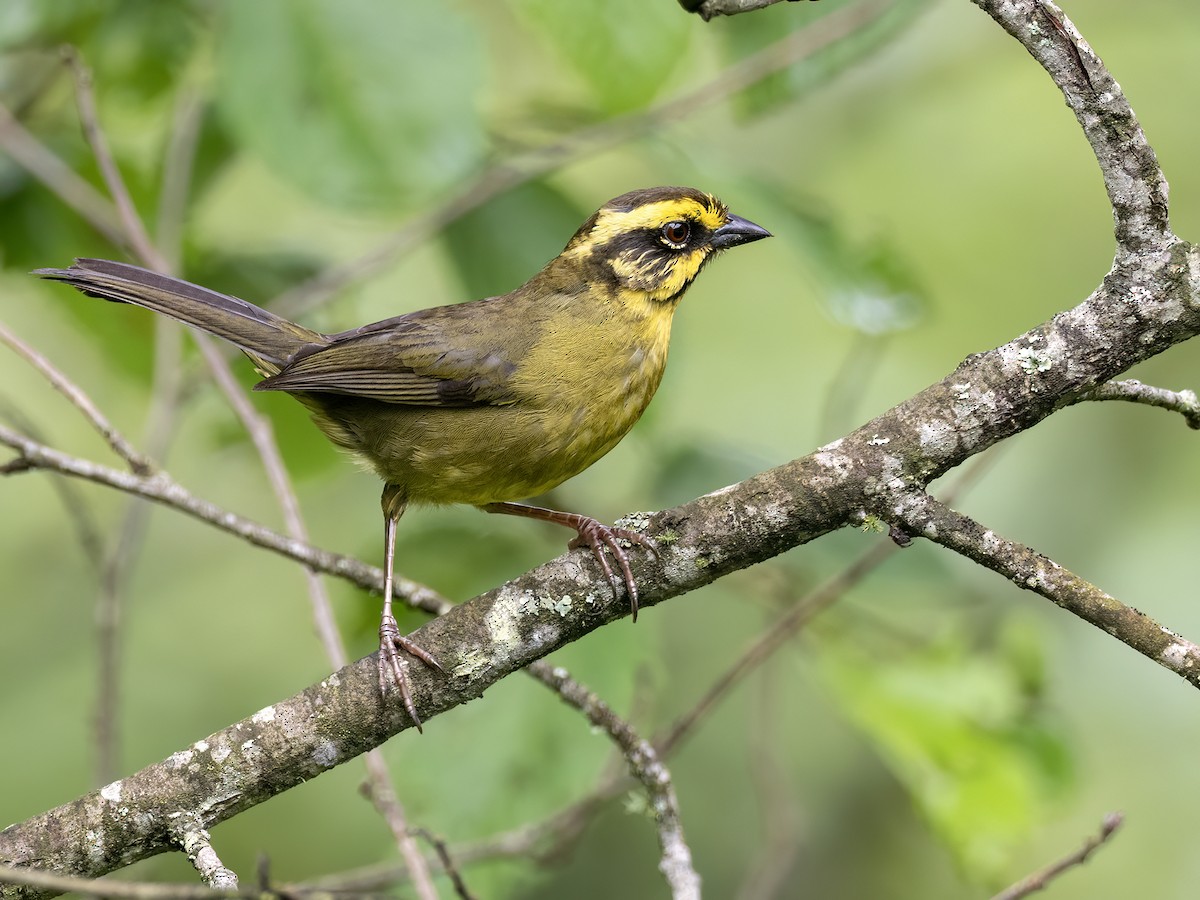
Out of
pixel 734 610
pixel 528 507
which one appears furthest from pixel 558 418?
pixel 734 610

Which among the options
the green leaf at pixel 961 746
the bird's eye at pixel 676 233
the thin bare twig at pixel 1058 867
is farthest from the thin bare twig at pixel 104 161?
the thin bare twig at pixel 1058 867

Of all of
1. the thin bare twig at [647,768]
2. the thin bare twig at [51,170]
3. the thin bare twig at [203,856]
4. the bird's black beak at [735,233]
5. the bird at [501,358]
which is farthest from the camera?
the thin bare twig at [51,170]

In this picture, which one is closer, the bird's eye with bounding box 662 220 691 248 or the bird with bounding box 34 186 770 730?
the bird with bounding box 34 186 770 730

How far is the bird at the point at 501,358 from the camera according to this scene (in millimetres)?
3736

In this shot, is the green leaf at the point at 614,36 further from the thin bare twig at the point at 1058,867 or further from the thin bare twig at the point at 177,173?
the thin bare twig at the point at 1058,867

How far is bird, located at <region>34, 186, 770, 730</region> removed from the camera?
374 cm

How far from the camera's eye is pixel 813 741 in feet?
20.7

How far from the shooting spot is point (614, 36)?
3.82 m

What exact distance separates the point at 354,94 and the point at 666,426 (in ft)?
4.96

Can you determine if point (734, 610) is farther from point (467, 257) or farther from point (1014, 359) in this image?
point (1014, 359)

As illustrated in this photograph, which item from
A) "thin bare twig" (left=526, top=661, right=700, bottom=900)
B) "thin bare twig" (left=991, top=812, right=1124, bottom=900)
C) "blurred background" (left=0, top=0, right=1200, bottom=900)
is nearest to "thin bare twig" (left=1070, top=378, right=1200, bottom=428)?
"thin bare twig" (left=991, top=812, right=1124, bottom=900)

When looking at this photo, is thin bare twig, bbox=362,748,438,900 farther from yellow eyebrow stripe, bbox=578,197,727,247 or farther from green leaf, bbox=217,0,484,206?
yellow eyebrow stripe, bbox=578,197,727,247

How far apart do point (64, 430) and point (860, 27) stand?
475cm

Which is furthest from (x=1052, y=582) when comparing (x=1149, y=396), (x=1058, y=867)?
(x=1058, y=867)
